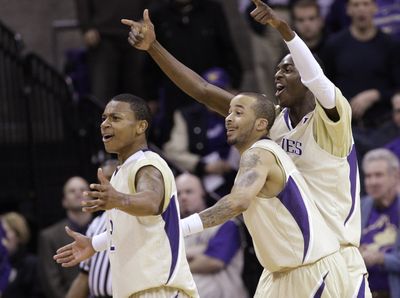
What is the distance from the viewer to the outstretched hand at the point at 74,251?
6.73 meters

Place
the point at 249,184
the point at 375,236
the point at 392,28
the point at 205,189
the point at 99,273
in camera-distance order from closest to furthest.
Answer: the point at 249,184 → the point at 99,273 → the point at 375,236 → the point at 205,189 → the point at 392,28

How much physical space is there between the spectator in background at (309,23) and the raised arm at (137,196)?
534 centimetres

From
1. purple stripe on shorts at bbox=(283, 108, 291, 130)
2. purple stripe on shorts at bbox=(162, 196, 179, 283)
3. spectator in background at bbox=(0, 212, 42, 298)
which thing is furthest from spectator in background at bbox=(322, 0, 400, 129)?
purple stripe on shorts at bbox=(162, 196, 179, 283)

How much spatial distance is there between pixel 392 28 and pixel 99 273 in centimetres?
475

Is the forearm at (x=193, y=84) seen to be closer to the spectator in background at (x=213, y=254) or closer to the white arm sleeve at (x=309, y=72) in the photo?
the white arm sleeve at (x=309, y=72)

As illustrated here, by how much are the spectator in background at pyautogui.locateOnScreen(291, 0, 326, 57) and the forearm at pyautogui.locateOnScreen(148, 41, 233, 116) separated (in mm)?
4054

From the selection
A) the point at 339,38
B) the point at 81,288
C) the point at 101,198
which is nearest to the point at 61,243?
the point at 81,288

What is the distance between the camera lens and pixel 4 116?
12.2m

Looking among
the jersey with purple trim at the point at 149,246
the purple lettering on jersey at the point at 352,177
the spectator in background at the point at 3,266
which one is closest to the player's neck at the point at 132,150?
the jersey with purple trim at the point at 149,246

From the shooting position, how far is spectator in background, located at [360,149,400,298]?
31.4 ft

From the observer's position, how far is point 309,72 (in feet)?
22.0

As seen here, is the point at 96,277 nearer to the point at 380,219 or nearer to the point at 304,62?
the point at 380,219

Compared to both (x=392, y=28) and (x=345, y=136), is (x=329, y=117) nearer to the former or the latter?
(x=345, y=136)

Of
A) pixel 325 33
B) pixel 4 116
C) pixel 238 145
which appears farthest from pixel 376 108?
pixel 238 145
